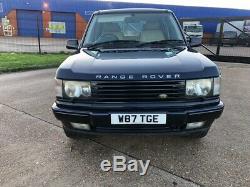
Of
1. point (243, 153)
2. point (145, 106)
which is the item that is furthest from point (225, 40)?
point (145, 106)

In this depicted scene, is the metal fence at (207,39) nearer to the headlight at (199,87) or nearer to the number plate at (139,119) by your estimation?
the headlight at (199,87)

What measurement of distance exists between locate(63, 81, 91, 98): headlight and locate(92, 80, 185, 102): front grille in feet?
0.24

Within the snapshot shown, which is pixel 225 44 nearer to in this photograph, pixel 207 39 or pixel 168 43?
pixel 207 39

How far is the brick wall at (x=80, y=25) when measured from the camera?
80.2 feet

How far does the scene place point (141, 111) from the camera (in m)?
2.60

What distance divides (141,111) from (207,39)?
1172 cm

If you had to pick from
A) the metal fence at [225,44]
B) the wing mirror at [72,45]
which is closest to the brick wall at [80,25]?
the metal fence at [225,44]

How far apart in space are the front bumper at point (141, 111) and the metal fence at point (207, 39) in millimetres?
6624

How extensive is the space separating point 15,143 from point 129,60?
6.31 feet

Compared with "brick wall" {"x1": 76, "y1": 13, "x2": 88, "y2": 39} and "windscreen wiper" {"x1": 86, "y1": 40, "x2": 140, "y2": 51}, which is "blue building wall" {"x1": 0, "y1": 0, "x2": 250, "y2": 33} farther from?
"windscreen wiper" {"x1": 86, "y1": 40, "x2": 140, "y2": 51}

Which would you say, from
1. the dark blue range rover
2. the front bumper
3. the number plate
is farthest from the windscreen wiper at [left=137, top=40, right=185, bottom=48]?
the number plate

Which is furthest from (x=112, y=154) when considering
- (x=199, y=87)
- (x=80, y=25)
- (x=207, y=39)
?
(x=80, y=25)

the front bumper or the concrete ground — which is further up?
the front bumper

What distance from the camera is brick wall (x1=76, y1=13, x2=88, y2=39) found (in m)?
24.4
